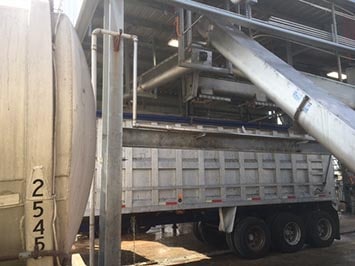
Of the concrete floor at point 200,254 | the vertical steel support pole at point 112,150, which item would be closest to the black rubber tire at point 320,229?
the concrete floor at point 200,254

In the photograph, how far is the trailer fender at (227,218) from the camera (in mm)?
6695

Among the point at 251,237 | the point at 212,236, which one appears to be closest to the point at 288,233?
the point at 251,237

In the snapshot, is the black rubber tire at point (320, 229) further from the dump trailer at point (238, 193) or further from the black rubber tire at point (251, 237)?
the black rubber tire at point (251, 237)

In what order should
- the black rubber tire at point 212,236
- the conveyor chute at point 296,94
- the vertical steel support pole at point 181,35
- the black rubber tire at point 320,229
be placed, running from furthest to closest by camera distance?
1. the black rubber tire at point 212,236
2. the black rubber tire at point 320,229
3. the vertical steel support pole at point 181,35
4. the conveyor chute at point 296,94

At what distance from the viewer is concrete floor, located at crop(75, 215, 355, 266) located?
655 centimetres

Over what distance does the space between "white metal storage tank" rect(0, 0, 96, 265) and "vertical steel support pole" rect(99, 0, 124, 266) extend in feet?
5.63

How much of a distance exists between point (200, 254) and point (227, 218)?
3.94 feet

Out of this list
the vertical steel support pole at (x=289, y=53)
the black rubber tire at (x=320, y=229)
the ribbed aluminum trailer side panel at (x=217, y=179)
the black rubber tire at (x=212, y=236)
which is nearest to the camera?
the ribbed aluminum trailer side panel at (x=217, y=179)

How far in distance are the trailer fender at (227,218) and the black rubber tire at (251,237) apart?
207 millimetres

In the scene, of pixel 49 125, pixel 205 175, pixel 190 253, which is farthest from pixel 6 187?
pixel 190 253

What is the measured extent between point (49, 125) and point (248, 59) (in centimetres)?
282

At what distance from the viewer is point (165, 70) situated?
6.54 metres

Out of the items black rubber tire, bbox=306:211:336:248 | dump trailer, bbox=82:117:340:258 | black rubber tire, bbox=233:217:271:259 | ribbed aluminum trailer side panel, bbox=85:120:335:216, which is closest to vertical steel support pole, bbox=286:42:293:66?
dump trailer, bbox=82:117:340:258

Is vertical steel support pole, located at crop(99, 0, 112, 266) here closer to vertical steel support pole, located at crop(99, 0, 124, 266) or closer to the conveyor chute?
vertical steel support pole, located at crop(99, 0, 124, 266)
